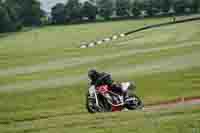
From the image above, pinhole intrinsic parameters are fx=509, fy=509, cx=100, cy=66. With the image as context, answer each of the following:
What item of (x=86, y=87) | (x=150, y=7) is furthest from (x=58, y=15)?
(x=86, y=87)

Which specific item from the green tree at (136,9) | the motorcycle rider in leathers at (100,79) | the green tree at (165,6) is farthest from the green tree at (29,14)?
the motorcycle rider in leathers at (100,79)

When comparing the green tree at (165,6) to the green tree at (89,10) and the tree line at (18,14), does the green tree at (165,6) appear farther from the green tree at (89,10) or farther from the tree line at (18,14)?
the tree line at (18,14)

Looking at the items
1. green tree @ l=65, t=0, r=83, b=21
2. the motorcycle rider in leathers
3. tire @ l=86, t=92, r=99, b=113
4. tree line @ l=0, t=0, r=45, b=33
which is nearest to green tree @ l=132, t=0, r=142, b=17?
green tree @ l=65, t=0, r=83, b=21

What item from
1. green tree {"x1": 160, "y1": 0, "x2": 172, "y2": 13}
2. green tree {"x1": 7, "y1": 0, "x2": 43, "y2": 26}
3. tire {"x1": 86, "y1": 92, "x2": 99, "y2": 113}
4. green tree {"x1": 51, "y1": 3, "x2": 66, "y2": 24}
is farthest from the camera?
green tree {"x1": 7, "y1": 0, "x2": 43, "y2": 26}

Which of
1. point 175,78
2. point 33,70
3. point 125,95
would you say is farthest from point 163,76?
point 33,70

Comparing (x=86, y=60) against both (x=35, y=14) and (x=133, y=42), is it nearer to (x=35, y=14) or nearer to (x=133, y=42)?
(x=133, y=42)

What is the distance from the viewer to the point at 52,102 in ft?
72.7

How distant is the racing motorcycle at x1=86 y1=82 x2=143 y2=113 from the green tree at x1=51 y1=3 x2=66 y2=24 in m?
115

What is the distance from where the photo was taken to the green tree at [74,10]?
13100 centimetres

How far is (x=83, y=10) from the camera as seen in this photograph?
12862 cm

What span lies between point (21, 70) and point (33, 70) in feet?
4.73

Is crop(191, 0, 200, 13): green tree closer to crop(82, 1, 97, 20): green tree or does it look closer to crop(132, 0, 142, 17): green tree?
crop(132, 0, 142, 17): green tree

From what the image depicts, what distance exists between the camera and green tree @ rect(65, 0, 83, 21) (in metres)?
131

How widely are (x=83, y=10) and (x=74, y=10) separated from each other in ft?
15.1
